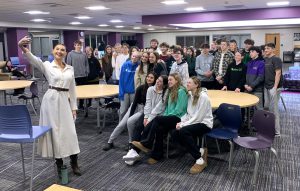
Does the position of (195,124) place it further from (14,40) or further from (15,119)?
(14,40)

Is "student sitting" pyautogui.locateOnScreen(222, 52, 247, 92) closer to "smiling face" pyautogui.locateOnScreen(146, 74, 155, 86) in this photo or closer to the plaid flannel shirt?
the plaid flannel shirt

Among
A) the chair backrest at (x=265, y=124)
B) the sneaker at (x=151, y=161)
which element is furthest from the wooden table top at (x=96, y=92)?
the chair backrest at (x=265, y=124)

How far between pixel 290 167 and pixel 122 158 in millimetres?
2137

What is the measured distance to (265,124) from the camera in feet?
11.1

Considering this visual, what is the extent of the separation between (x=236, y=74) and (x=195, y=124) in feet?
5.80

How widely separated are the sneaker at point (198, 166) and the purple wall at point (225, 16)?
8.06m

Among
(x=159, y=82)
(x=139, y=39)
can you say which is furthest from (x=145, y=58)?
(x=139, y=39)

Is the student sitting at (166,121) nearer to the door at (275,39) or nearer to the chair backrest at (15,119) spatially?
the chair backrest at (15,119)

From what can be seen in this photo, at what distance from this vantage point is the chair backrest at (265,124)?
3283mm

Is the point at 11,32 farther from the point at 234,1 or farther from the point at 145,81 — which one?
the point at 145,81

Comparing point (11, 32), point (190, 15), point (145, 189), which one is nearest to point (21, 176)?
point (145, 189)

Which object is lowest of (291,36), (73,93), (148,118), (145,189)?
(145,189)

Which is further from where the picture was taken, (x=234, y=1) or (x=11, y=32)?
(x=11, y=32)

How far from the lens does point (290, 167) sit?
3703mm
